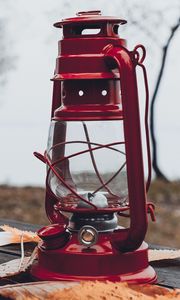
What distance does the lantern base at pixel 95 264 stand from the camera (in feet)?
3.82

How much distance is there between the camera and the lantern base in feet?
3.82

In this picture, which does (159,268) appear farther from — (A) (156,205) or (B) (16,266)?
(A) (156,205)

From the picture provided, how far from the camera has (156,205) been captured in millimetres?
4086

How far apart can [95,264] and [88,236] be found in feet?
0.15

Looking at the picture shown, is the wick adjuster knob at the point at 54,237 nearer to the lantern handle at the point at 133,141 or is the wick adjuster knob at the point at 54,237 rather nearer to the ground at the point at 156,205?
the lantern handle at the point at 133,141

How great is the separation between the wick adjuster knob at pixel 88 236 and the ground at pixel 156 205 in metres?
2.45

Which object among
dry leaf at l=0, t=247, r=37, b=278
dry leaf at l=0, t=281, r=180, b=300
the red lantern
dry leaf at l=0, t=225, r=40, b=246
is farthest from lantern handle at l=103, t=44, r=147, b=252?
dry leaf at l=0, t=225, r=40, b=246

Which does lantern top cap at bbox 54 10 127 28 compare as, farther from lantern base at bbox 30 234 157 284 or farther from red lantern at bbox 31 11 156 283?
lantern base at bbox 30 234 157 284

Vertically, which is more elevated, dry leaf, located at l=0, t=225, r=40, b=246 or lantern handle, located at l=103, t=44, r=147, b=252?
lantern handle, located at l=103, t=44, r=147, b=252

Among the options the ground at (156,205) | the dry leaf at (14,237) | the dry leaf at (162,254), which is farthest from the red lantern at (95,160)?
the ground at (156,205)

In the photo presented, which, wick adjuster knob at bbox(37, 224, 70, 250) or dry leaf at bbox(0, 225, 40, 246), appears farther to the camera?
dry leaf at bbox(0, 225, 40, 246)

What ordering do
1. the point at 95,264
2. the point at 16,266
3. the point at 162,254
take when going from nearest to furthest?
the point at 95,264
the point at 16,266
the point at 162,254

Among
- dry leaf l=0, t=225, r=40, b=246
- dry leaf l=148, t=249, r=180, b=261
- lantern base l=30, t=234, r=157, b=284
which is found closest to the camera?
lantern base l=30, t=234, r=157, b=284

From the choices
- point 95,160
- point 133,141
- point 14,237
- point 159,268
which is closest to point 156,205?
point 14,237
